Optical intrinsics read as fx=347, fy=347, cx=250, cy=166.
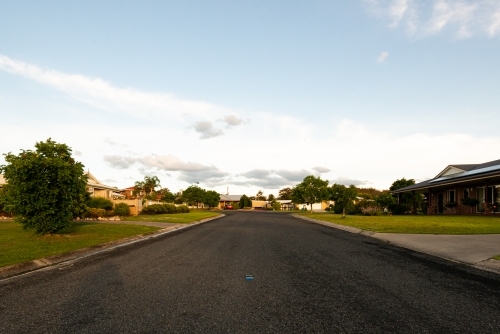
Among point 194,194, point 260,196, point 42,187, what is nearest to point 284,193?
point 260,196

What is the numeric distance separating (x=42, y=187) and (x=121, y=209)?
22.0 metres

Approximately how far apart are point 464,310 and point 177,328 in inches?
158

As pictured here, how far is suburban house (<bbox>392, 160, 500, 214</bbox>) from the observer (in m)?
27.0

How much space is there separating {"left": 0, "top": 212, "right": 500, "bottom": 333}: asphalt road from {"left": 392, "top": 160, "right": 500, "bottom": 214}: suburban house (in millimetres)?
21603

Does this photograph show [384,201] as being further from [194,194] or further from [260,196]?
[260,196]

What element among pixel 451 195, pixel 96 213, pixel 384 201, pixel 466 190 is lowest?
pixel 96 213

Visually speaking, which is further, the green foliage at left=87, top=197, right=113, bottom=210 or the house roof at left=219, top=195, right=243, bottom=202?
the house roof at left=219, top=195, right=243, bottom=202

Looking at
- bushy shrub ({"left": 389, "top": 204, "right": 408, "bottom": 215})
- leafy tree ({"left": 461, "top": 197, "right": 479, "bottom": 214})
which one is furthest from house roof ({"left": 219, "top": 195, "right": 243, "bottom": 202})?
leafy tree ({"left": 461, "top": 197, "right": 479, "bottom": 214})

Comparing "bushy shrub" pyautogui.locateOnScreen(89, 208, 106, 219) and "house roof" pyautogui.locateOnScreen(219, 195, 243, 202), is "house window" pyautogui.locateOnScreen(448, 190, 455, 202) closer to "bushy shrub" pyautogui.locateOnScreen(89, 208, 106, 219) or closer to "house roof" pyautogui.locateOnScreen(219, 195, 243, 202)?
"bushy shrub" pyautogui.locateOnScreen(89, 208, 106, 219)

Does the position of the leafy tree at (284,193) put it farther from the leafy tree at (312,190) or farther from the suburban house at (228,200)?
Result: the leafy tree at (312,190)

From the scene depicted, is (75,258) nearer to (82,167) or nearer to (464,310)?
(82,167)

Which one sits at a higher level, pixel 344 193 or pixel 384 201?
pixel 344 193

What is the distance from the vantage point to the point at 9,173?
1282 centimetres

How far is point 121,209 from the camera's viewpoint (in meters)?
34.3
